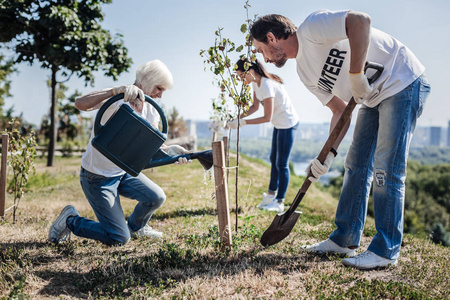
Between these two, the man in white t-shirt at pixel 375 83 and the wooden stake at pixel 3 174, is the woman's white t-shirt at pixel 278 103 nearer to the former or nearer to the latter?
the man in white t-shirt at pixel 375 83

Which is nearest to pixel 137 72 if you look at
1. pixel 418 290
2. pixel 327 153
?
pixel 327 153

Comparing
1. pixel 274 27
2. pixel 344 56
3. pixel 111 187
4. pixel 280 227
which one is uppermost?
pixel 274 27

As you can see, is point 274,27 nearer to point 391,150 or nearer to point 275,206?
point 391,150

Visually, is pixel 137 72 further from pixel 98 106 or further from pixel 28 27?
pixel 28 27

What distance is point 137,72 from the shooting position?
3.11m

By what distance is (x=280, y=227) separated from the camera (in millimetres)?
3061

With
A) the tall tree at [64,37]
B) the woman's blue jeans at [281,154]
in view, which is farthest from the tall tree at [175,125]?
the woman's blue jeans at [281,154]

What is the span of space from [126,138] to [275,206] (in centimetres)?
300

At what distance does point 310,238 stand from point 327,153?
4.08 feet

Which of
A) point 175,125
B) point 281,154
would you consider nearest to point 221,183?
point 281,154

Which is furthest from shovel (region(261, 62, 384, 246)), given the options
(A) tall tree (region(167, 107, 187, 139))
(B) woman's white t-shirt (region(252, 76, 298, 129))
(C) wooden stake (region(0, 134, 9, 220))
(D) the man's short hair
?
(A) tall tree (region(167, 107, 187, 139))

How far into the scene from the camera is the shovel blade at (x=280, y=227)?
9.97 feet

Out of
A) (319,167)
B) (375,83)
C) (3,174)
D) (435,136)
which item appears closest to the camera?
(375,83)

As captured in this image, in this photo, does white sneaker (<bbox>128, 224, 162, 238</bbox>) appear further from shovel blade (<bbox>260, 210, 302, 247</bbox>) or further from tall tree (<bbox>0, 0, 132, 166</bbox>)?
tall tree (<bbox>0, 0, 132, 166</bbox>)
